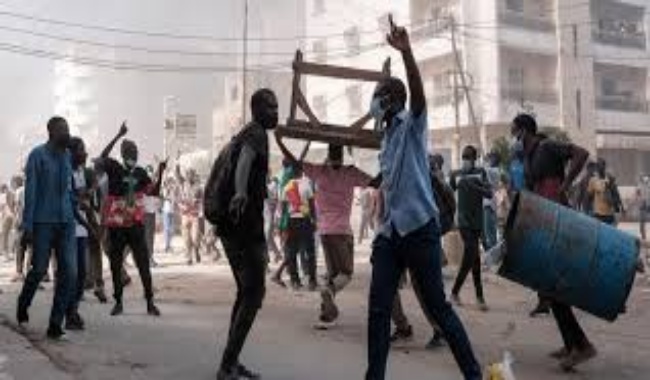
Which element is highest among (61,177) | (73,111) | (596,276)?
(73,111)

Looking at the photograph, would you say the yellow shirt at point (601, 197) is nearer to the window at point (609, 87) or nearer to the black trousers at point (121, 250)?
the black trousers at point (121, 250)

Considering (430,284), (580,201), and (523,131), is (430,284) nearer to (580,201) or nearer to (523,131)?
(523,131)

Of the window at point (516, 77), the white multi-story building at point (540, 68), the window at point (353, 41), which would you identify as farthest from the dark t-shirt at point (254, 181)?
the window at point (353, 41)

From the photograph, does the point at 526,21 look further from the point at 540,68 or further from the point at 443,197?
the point at 443,197

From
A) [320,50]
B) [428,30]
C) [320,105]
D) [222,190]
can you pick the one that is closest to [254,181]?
[222,190]

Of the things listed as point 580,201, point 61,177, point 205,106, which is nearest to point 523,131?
point 61,177

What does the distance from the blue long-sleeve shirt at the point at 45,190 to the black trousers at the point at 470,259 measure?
4.12 meters

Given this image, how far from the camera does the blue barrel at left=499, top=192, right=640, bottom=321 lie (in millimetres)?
6137

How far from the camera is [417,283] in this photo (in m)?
5.19

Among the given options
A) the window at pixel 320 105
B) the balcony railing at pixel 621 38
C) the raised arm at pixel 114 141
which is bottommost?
the raised arm at pixel 114 141

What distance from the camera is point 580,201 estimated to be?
13969 millimetres

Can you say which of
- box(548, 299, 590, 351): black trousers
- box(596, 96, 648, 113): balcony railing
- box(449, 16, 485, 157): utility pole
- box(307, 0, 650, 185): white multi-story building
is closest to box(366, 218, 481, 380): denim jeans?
box(548, 299, 590, 351): black trousers

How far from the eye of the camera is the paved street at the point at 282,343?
20.0 feet

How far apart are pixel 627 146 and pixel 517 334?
33.4 m
